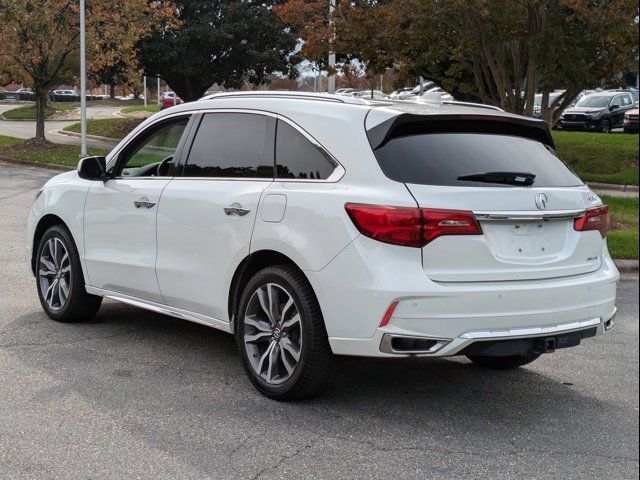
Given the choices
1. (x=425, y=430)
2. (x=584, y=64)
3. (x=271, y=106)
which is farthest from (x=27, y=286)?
(x=584, y=64)

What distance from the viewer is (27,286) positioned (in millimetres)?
8398

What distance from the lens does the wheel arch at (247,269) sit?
5.19 metres

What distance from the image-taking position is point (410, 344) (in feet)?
14.8

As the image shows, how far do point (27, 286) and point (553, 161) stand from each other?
532cm

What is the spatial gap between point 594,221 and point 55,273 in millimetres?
4218

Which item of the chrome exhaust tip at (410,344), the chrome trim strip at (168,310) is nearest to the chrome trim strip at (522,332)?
Result: the chrome exhaust tip at (410,344)

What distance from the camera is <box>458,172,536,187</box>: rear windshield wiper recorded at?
467 centimetres

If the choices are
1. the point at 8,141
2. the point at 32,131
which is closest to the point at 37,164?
the point at 8,141

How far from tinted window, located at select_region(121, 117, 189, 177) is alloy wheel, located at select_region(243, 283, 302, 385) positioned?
1458mm

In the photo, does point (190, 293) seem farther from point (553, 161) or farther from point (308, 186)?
point (553, 161)

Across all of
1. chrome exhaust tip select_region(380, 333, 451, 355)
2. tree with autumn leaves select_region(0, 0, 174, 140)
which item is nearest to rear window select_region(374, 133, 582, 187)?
chrome exhaust tip select_region(380, 333, 451, 355)

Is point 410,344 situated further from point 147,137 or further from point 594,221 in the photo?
point 147,137

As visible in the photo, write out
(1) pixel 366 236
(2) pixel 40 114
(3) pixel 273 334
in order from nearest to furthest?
(1) pixel 366 236 → (3) pixel 273 334 → (2) pixel 40 114

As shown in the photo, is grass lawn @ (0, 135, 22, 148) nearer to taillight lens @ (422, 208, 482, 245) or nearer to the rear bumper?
the rear bumper
